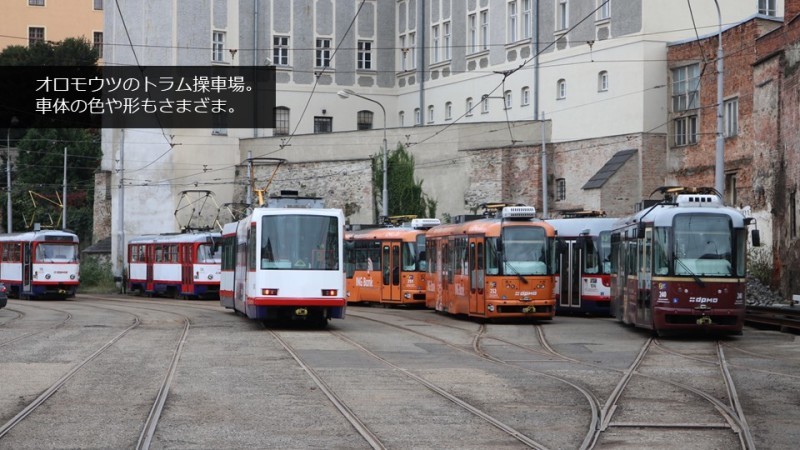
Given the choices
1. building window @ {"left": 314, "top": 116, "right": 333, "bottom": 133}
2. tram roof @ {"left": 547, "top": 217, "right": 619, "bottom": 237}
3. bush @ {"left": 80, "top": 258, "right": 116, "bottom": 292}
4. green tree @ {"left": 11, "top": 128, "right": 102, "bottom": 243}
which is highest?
building window @ {"left": 314, "top": 116, "right": 333, "bottom": 133}

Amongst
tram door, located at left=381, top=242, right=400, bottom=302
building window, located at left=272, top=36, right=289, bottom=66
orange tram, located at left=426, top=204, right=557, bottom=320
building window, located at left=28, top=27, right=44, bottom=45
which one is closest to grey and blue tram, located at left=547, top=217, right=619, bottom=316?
orange tram, located at left=426, top=204, right=557, bottom=320

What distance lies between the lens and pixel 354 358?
20422mm

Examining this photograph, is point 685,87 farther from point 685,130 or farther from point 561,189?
point 561,189

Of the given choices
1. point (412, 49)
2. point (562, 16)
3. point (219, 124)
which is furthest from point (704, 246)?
point (412, 49)

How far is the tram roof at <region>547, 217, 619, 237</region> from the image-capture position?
117 feet

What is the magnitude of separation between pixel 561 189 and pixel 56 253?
21.3 meters

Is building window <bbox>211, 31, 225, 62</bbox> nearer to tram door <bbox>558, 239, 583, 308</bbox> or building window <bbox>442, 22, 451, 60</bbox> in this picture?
building window <bbox>442, 22, 451, 60</bbox>

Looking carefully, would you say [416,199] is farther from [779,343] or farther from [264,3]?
[779,343]

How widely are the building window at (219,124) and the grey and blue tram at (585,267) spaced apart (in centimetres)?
3552

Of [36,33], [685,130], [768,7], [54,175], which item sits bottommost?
[54,175]

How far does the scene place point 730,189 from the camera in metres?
47.2

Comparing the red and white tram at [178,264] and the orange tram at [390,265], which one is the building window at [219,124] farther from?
the orange tram at [390,265]

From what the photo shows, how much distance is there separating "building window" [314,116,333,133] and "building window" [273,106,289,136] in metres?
1.69

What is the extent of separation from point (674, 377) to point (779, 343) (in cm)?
725
